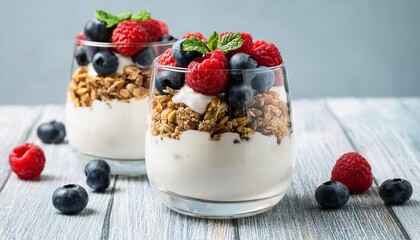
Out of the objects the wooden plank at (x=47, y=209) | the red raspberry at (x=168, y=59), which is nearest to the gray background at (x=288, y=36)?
the wooden plank at (x=47, y=209)

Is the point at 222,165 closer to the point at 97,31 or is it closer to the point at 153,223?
the point at 153,223

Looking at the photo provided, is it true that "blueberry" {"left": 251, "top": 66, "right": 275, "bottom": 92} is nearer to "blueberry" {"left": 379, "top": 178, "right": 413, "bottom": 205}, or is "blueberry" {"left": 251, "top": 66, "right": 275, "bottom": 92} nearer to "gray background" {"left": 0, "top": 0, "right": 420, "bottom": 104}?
"blueberry" {"left": 379, "top": 178, "right": 413, "bottom": 205}

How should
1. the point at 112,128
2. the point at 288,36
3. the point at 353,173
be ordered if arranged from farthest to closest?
the point at 288,36
the point at 112,128
the point at 353,173

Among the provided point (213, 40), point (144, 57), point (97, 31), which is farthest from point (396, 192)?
point (97, 31)

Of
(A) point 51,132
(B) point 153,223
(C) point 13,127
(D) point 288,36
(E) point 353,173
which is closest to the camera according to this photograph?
(B) point 153,223

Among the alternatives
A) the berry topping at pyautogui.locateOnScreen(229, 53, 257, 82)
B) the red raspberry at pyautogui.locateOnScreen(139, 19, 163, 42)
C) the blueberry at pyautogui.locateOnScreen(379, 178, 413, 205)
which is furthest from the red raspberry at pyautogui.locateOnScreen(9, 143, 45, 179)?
the blueberry at pyautogui.locateOnScreen(379, 178, 413, 205)
